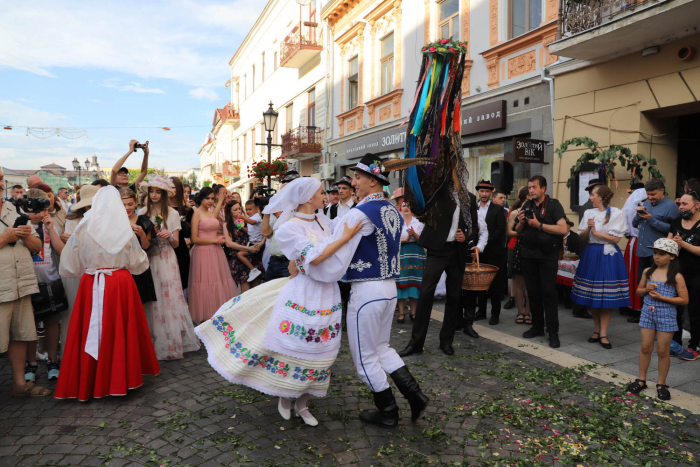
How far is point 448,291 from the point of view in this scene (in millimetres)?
5254

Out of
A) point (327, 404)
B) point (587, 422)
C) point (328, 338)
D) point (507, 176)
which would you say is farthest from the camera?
point (507, 176)

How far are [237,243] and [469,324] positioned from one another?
3.31 meters

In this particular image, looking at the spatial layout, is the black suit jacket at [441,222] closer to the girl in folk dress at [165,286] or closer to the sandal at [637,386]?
the sandal at [637,386]

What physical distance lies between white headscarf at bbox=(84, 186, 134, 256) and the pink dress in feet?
6.49

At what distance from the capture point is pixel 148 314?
488 centimetres

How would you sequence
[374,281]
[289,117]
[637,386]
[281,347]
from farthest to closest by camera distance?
1. [289,117]
2. [637,386]
3. [374,281]
4. [281,347]

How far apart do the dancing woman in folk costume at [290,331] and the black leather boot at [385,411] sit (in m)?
0.39

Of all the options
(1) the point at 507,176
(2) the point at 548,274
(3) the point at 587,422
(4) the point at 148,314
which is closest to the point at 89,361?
(4) the point at 148,314

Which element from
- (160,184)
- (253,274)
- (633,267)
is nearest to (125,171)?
(160,184)

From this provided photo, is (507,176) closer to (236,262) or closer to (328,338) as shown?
(236,262)

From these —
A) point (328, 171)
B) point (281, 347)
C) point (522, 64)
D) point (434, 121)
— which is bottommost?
point (281, 347)

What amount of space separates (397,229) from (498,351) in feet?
8.57

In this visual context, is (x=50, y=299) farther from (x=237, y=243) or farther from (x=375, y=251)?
(x=375, y=251)

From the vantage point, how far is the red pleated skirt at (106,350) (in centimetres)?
381
